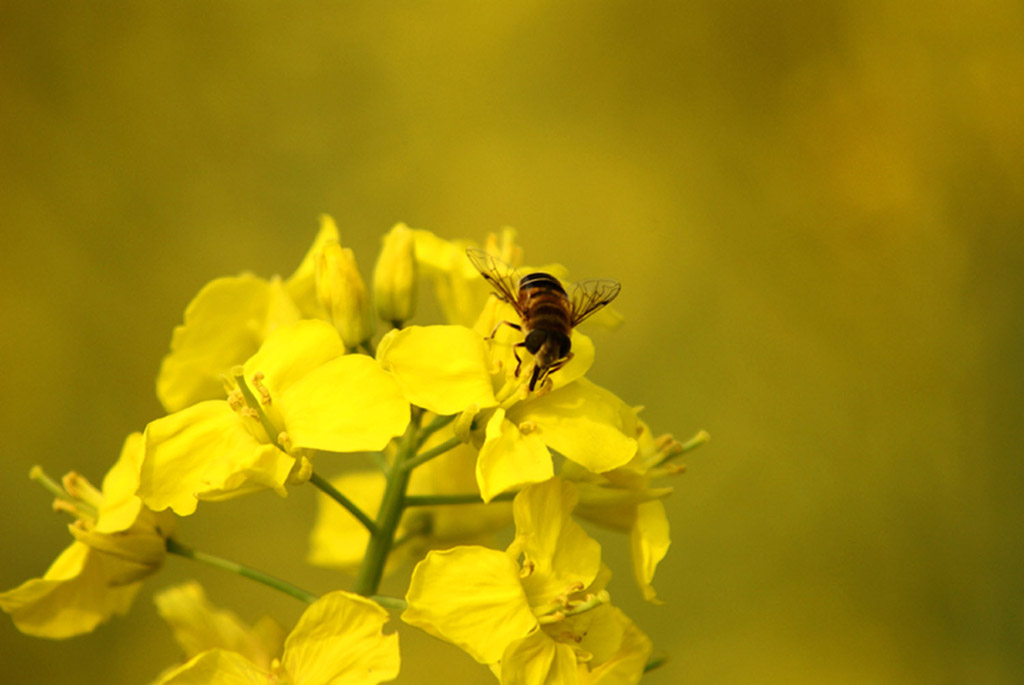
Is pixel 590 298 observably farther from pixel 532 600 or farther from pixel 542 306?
→ pixel 532 600

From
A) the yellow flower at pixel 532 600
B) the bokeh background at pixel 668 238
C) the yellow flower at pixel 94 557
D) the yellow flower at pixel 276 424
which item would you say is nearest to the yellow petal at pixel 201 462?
the yellow flower at pixel 276 424

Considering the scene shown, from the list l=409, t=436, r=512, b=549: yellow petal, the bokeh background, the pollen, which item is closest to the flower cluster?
the pollen

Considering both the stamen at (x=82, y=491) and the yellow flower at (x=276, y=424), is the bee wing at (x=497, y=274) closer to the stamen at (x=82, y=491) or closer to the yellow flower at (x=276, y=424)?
the yellow flower at (x=276, y=424)

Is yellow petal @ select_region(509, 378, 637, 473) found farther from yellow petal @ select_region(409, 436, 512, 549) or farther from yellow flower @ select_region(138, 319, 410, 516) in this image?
yellow petal @ select_region(409, 436, 512, 549)

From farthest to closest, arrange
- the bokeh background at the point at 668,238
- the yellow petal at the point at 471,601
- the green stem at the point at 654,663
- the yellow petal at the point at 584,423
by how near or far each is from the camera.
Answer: the bokeh background at the point at 668,238 → the green stem at the point at 654,663 → the yellow petal at the point at 584,423 → the yellow petal at the point at 471,601

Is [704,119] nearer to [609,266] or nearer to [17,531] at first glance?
[609,266]

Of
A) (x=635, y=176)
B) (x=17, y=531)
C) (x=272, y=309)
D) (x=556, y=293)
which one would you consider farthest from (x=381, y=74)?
(x=556, y=293)
